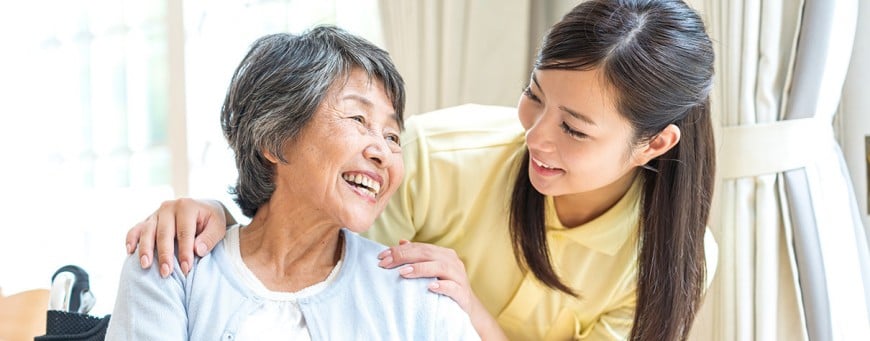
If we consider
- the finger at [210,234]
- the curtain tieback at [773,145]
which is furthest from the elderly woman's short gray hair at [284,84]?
the curtain tieback at [773,145]

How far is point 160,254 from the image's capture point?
1662 millimetres

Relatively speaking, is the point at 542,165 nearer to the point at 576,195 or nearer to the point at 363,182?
the point at 576,195

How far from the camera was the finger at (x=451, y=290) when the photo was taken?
5.65 feet

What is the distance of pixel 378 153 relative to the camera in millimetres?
1674

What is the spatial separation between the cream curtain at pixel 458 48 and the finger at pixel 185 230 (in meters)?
1.23

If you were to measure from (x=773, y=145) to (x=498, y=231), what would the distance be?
711mm

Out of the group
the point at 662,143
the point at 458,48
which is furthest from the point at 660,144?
the point at 458,48

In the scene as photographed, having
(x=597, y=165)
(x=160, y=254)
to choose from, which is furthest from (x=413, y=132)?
(x=160, y=254)

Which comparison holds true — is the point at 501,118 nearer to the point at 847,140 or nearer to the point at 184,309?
the point at 184,309

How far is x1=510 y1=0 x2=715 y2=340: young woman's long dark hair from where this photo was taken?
5.54ft

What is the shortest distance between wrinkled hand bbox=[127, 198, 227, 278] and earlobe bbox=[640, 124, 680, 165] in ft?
2.59

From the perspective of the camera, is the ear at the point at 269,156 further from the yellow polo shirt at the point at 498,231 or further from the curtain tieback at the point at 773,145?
the curtain tieback at the point at 773,145

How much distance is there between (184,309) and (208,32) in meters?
2.06

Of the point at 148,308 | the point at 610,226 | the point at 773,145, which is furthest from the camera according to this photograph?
the point at 773,145
